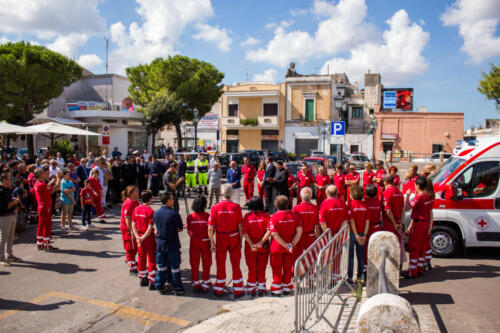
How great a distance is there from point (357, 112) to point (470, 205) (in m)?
39.5

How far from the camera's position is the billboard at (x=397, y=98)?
4641cm

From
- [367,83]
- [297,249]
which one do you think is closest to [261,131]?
[367,83]

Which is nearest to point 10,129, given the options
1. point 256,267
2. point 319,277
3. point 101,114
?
point 256,267

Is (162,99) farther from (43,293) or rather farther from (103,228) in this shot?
(43,293)

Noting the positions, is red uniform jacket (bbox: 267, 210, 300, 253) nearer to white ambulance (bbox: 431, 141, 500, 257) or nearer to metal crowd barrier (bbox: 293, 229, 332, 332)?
metal crowd barrier (bbox: 293, 229, 332, 332)

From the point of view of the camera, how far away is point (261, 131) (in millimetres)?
42531

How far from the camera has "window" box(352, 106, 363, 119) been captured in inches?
1764

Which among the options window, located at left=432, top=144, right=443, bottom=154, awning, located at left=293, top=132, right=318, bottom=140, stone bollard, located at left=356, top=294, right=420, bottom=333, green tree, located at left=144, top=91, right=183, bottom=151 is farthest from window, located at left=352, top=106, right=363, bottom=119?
stone bollard, located at left=356, top=294, right=420, bottom=333

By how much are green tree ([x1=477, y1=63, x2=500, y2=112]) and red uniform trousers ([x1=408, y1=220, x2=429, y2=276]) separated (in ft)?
53.8

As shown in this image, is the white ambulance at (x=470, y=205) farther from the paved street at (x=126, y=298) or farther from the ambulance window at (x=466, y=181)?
the paved street at (x=126, y=298)

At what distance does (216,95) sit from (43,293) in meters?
30.4

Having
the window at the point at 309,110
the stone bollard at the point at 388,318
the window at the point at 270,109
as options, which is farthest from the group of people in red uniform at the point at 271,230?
the window at the point at 270,109

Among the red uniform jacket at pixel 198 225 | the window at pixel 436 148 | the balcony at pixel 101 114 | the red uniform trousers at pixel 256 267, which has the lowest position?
the red uniform trousers at pixel 256 267

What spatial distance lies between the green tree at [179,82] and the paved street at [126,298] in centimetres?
2421
